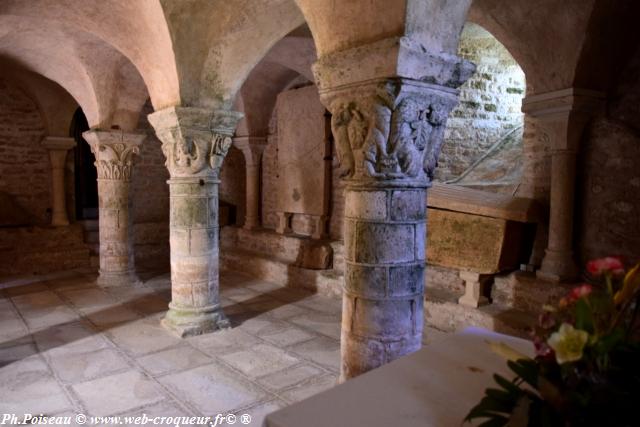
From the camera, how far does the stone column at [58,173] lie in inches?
340

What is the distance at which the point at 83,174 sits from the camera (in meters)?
10.1

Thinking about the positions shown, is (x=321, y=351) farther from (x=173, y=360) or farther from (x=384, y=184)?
(x=384, y=184)

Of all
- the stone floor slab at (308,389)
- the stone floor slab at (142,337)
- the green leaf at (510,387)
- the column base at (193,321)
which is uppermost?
the green leaf at (510,387)

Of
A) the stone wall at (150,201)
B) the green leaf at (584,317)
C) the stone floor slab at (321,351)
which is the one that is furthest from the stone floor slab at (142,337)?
the stone wall at (150,201)

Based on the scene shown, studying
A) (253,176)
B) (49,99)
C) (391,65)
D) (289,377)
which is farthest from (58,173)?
(391,65)

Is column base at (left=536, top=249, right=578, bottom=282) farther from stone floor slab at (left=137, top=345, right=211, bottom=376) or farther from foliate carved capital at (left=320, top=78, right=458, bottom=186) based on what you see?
stone floor slab at (left=137, top=345, right=211, bottom=376)

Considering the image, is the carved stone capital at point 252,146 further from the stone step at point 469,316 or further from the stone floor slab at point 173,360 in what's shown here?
the stone floor slab at point 173,360

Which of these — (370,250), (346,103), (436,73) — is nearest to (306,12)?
(346,103)

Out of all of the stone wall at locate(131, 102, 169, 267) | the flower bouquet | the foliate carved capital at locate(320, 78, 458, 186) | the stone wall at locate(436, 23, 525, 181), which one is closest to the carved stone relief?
the foliate carved capital at locate(320, 78, 458, 186)

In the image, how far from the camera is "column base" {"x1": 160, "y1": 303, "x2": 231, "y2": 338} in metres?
4.65

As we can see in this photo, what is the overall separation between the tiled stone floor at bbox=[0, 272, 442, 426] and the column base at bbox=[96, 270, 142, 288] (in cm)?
40

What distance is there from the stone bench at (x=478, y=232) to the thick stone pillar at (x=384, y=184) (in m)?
2.13

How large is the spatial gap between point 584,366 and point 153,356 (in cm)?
384

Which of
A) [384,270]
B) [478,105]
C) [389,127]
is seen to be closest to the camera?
[389,127]
